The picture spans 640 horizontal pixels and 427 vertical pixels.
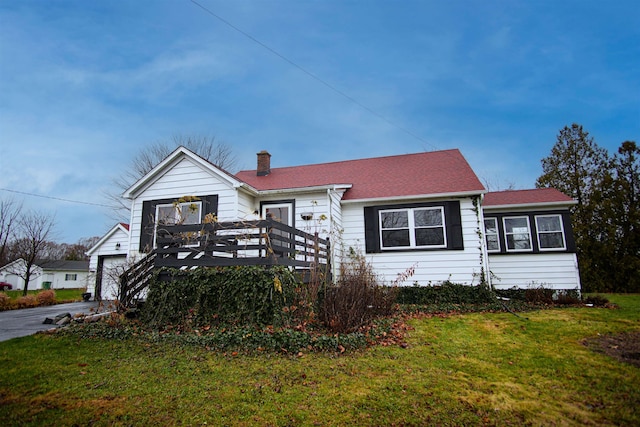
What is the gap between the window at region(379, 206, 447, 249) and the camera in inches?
464

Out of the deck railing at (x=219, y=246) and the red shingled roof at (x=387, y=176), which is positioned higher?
the red shingled roof at (x=387, y=176)

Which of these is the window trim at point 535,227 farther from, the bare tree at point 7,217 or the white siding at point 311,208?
the bare tree at point 7,217

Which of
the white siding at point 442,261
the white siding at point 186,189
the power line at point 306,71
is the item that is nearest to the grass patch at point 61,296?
the white siding at point 186,189

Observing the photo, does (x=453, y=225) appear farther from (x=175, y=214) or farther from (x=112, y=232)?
(x=112, y=232)

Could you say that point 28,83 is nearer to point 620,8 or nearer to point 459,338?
point 459,338

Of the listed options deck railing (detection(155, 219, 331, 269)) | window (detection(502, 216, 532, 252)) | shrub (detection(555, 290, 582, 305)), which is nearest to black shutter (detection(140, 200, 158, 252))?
deck railing (detection(155, 219, 331, 269))

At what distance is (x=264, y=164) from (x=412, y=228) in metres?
7.33

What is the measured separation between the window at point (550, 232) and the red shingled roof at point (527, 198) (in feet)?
2.20

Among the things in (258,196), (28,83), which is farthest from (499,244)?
(28,83)

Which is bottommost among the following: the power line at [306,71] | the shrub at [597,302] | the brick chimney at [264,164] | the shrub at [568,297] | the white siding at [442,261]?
the shrub at [597,302]

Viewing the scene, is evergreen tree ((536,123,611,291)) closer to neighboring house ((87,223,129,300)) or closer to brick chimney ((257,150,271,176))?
brick chimney ((257,150,271,176))

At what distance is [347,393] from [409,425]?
0.94 m

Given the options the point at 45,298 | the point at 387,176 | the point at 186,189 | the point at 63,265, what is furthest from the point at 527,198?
the point at 63,265

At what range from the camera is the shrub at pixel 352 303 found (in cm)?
685
